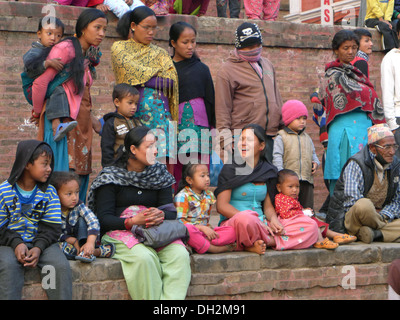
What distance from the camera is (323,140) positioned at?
7191mm

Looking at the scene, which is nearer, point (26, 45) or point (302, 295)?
point (302, 295)

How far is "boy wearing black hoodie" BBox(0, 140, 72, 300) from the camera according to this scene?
4.55 meters

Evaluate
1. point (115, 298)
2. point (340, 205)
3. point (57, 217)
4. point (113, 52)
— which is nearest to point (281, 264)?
point (340, 205)

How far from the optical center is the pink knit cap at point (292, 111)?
249 inches

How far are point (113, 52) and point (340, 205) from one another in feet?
7.91

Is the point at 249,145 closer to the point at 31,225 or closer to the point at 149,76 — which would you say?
the point at 149,76

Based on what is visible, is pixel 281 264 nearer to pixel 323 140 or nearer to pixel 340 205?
pixel 340 205

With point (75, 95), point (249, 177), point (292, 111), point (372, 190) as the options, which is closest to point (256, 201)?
point (249, 177)

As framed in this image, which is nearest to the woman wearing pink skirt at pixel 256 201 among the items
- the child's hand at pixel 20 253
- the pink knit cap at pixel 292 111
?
the pink knit cap at pixel 292 111

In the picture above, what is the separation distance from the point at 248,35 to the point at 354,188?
1.66m

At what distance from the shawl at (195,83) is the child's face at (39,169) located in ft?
5.96

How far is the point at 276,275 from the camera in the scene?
5562mm

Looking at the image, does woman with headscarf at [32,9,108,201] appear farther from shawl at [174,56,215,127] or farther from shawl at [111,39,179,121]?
shawl at [174,56,215,127]

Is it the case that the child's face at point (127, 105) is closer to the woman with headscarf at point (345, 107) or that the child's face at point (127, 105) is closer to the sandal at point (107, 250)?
the sandal at point (107, 250)
